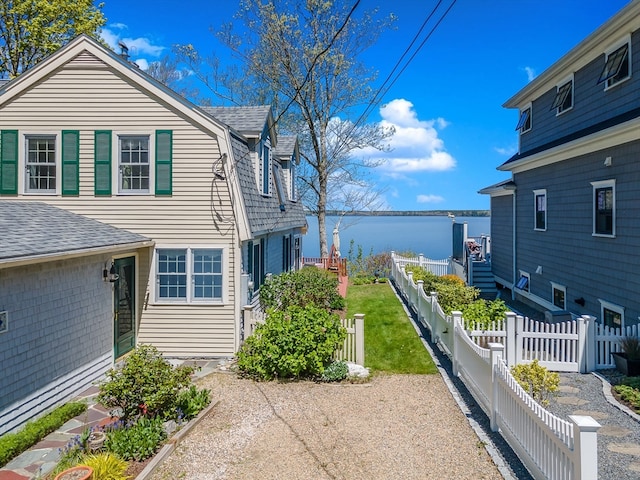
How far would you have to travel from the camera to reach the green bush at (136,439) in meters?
5.70

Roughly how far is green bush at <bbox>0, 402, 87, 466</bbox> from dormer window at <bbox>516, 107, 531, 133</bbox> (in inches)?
655

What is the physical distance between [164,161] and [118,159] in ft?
3.67

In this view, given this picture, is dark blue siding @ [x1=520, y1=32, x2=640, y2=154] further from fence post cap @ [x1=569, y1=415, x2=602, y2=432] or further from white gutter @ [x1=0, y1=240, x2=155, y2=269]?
white gutter @ [x1=0, y1=240, x2=155, y2=269]

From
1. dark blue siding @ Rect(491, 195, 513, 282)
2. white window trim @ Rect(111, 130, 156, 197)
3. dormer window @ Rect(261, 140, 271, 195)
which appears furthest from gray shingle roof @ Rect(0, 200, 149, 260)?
dark blue siding @ Rect(491, 195, 513, 282)

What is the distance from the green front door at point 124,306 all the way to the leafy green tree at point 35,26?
16.3 metres

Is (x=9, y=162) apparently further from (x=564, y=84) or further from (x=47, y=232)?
(x=564, y=84)

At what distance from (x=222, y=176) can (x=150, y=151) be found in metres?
1.79

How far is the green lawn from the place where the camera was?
9.98m

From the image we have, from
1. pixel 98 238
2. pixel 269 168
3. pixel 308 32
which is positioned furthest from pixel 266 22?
pixel 98 238

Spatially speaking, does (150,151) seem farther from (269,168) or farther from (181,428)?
(181,428)

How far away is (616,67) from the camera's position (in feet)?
36.1

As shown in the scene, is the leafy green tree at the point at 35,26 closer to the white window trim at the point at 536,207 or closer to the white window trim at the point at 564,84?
the white window trim at the point at 564,84

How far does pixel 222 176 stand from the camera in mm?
10555

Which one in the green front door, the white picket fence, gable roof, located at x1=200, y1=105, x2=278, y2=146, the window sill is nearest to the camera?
the white picket fence
